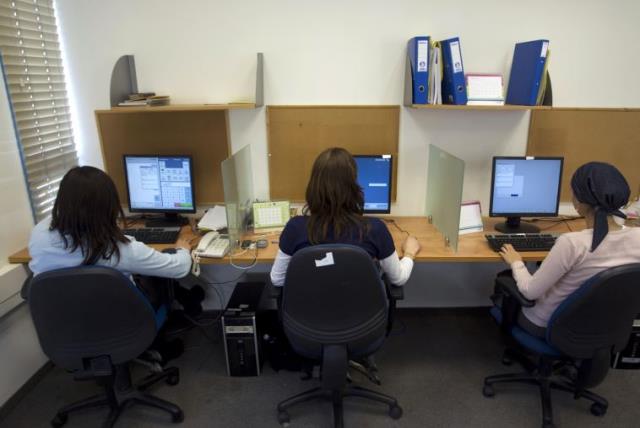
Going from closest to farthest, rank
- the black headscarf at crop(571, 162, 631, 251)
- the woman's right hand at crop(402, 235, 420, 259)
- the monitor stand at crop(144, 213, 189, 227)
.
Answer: the black headscarf at crop(571, 162, 631, 251), the woman's right hand at crop(402, 235, 420, 259), the monitor stand at crop(144, 213, 189, 227)

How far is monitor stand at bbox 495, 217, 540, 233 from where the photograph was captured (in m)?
2.38

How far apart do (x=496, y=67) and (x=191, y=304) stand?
2.33 m

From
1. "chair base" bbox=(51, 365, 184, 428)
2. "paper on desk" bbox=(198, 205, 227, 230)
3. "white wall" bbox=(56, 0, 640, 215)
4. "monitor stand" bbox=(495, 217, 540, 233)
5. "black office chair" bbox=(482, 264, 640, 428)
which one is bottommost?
"chair base" bbox=(51, 365, 184, 428)

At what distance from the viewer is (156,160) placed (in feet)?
7.97

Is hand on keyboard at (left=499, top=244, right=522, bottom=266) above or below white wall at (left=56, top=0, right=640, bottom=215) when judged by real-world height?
below

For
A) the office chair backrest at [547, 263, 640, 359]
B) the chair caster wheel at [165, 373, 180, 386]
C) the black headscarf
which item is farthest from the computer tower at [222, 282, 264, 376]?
the black headscarf

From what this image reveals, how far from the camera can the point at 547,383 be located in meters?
1.99

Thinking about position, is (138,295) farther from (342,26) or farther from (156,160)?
(342,26)

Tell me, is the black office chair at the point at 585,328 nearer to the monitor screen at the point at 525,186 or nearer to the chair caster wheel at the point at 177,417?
the monitor screen at the point at 525,186

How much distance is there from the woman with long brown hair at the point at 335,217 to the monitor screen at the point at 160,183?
1.04 m

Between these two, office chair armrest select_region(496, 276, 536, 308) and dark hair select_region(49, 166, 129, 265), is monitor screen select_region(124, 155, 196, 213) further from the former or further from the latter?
office chair armrest select_region(496, 276, 536, 308)

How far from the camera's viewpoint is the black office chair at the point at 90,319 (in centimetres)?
145

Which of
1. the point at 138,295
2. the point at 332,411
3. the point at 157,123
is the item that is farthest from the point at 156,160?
the point at 332,411

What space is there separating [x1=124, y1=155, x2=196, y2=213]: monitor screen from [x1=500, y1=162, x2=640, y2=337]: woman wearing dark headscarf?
184 cm
